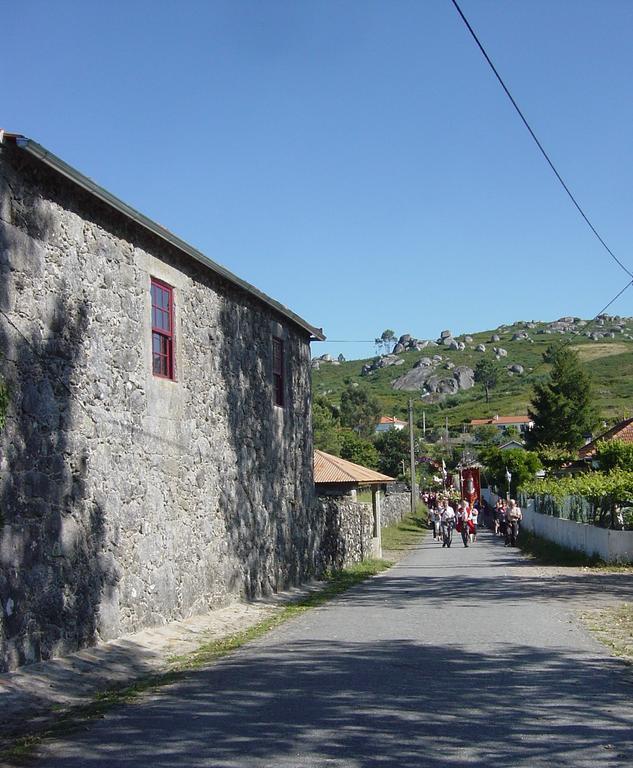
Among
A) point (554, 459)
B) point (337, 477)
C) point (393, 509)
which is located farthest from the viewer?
point (554, 459)

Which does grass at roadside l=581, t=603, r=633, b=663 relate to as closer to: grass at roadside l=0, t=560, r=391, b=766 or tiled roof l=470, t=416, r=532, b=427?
grass at roadside l=0, t=560, r=391, b=766

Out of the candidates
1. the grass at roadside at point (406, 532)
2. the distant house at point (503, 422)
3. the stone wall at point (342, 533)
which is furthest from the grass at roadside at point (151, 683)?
the distant house at point (503, 422)

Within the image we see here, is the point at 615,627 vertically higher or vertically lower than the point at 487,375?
lower

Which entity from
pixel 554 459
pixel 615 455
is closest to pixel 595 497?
pixel 615 455

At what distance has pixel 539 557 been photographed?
27.2 metres

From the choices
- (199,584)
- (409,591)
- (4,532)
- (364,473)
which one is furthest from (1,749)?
(364,473)

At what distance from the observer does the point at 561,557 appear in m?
25.5

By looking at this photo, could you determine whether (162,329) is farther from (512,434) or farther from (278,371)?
(512,434)

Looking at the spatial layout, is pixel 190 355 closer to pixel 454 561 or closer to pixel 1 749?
pixel 1 749

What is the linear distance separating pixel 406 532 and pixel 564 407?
35194mm

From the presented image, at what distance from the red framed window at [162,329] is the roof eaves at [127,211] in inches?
25.8

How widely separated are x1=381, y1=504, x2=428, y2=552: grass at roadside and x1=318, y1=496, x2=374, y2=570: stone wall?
945 centimetres

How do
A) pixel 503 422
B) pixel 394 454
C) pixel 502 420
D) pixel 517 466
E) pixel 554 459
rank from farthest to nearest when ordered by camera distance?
1. pixel 502 420
2. pixel 503 422
3. pixel 394 454
4. pixel 554 459
5. pixel 517 466

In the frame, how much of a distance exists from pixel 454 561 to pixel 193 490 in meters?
14.7
